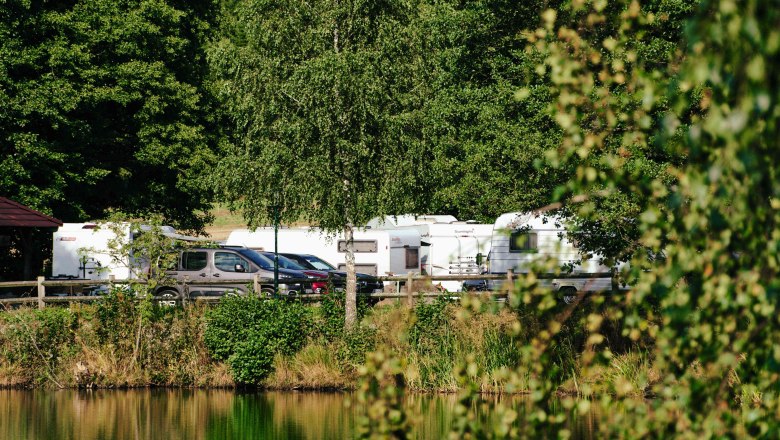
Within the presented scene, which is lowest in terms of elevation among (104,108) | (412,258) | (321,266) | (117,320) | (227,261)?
(117,320)

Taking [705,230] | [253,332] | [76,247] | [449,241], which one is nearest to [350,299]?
[253,332]

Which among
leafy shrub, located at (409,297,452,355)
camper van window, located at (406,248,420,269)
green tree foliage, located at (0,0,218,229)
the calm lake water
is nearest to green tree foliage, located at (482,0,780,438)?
the calm lake water

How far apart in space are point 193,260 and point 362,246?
793 centimetres

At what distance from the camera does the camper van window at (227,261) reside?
106 ft

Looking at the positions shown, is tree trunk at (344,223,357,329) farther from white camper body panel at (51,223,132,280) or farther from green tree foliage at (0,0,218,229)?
green tree foliage at (0,0,218,229)

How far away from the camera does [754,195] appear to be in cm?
482

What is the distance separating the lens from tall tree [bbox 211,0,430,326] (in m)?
22.8

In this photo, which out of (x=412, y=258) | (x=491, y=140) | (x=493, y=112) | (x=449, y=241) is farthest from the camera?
(x=412, y=258)

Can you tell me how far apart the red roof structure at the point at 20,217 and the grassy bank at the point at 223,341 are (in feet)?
22.9

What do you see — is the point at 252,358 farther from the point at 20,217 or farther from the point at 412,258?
the point at 412,258

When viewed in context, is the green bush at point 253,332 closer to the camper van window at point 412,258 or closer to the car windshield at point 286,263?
the car windshield at point 286,263

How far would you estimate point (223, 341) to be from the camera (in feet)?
76.8

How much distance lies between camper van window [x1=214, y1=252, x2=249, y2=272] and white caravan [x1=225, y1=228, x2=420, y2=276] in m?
5.10

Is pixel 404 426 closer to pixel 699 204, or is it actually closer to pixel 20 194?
pixel 699 204
